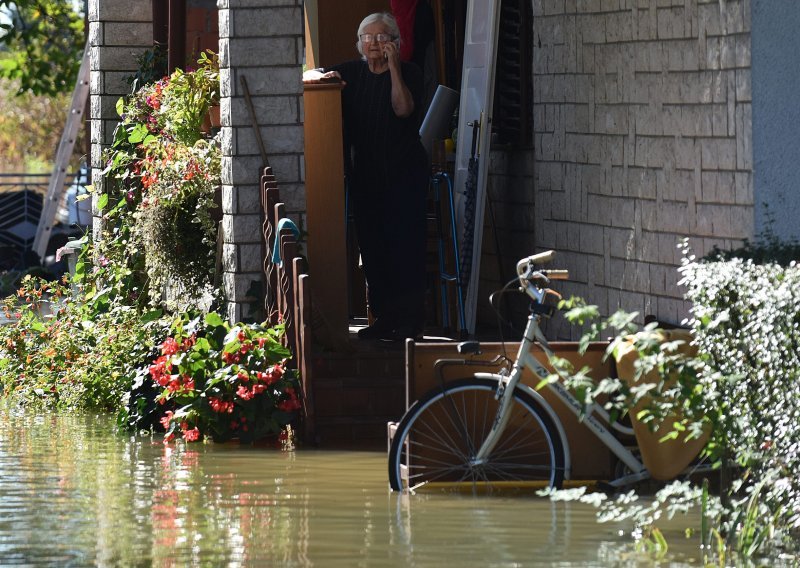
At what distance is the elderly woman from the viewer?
34.2 feet

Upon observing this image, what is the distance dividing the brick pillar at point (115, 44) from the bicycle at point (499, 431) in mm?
6410

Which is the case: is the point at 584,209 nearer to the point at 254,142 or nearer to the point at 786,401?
the point at 254,142

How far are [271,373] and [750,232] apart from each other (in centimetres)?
294

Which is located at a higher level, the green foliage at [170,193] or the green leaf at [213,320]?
the green foliage at [170,193]

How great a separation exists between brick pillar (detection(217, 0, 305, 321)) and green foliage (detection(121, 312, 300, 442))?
0.61 m

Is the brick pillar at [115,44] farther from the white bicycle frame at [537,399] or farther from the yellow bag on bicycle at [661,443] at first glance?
the yellow bag on bicycle at [661,443]

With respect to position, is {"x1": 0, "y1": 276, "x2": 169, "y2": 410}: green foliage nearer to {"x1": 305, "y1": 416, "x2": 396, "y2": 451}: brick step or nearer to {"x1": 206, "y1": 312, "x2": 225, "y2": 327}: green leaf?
{"x1": 206, "y1": 312, "x2": 225, "y2": 327}: green leaf

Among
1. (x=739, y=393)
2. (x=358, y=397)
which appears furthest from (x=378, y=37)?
(x=739, y=393)

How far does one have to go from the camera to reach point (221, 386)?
32.1ft

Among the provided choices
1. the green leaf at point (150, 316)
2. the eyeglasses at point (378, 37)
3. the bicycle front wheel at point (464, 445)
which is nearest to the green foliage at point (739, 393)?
the bicycle front wheel at point (464, 445)

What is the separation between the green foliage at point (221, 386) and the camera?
969cm

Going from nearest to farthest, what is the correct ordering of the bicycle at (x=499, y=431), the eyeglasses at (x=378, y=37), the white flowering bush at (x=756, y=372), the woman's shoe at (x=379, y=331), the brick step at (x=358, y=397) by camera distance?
the white flowering bush at (x=756, y=372) → the bicycle at (x=499, y=431) → the brick step at (x=358, y=397) → the eyeglasses at (x=378, y=37) → the woman's shoe at (x=379, y=331)

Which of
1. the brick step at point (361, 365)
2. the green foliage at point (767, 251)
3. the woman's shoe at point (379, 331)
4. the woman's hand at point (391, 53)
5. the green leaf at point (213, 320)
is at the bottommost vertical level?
the brick step at point (361, 365)

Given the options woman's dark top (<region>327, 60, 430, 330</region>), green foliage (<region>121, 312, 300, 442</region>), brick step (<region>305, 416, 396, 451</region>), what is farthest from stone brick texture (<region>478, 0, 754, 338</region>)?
green foliage (<region>121, 312, 300, 442</region>)
